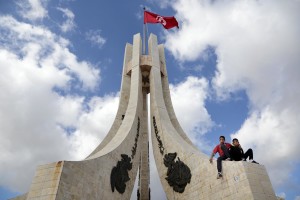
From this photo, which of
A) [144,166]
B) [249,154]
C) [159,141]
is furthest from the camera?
[144,166]

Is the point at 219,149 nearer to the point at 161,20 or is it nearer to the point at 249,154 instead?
the point at 249,154

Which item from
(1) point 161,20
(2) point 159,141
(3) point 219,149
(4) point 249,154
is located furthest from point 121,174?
(1) point 161,20

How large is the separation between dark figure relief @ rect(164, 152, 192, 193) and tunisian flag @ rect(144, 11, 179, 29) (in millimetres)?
7128

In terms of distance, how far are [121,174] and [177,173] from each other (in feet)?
6.32

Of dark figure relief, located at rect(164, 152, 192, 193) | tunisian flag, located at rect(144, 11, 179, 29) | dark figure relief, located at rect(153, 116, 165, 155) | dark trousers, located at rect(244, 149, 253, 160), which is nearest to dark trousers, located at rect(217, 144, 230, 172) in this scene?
dark trousers, located at rect(244, 149, 253, 160)

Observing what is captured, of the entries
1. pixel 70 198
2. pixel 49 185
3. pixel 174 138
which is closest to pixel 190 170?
pixel 174 138

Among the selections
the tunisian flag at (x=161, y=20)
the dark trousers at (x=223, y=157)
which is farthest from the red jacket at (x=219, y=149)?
the tunisian flag at (x=161, y=20)

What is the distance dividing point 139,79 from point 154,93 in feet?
3.43

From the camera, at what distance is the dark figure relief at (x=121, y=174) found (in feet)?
26.0

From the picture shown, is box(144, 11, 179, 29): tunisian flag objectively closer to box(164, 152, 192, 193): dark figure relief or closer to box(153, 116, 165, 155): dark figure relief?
box(153, 116, 165, 155): dark figure relief

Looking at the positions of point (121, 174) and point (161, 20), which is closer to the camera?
point (121, 174)

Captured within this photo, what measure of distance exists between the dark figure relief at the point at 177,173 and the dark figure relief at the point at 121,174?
141cm

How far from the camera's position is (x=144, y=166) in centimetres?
1109

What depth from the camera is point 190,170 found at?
8.30 metres
